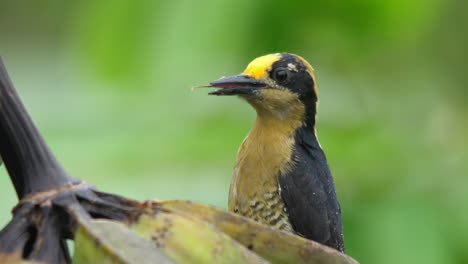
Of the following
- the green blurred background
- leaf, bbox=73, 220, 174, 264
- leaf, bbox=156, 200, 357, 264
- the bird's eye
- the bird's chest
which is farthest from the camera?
A: the green blurred background

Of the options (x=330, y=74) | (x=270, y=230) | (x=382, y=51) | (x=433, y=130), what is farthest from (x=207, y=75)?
(x=270, y=230)

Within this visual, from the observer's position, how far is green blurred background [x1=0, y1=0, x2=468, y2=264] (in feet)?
7.20

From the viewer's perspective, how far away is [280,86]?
187 cm

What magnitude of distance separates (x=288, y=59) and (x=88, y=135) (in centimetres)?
76

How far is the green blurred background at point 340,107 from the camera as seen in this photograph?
2.19 metres

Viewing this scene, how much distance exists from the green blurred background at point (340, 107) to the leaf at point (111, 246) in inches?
53.3

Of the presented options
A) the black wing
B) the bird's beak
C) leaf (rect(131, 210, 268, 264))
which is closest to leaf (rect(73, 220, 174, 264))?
leaf (rect(131, 210, 268, 264))

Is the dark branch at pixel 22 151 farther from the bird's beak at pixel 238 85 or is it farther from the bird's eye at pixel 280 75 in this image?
the bird's eye at pixel 280 75

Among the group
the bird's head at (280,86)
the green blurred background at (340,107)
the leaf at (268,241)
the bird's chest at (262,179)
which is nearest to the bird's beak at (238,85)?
the bird's head at (280,86)

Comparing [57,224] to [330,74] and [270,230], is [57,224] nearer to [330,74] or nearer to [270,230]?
[270,230]

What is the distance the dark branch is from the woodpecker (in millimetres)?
920

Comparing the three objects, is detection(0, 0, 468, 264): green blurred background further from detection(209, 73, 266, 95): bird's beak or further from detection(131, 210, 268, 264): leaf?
detection(131, 210, 268, 264): leaf

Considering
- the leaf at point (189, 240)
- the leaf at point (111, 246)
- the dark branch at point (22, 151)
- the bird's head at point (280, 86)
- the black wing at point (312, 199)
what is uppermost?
the dark branch at point (22, 151)

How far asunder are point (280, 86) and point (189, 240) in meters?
1.16
